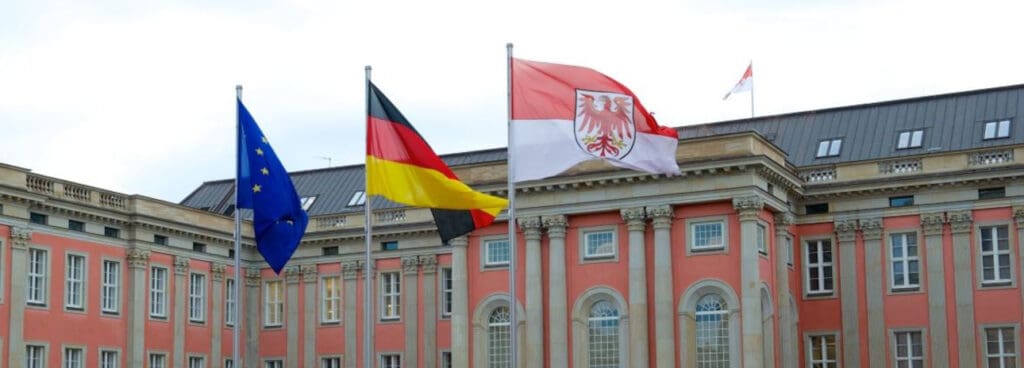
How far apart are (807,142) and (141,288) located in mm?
26742

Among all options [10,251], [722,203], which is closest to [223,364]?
[10,251]

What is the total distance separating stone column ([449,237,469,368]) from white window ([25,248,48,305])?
14787 millimetres

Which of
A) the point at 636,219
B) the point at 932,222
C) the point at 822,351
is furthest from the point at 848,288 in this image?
the point at 636,219

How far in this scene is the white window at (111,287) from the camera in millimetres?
55594

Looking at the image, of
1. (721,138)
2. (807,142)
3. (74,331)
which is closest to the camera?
(721,138)

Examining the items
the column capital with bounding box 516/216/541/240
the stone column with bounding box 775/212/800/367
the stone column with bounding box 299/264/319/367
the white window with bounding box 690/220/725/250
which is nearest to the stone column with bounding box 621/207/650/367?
the white window with bounding box 690/220/725/250

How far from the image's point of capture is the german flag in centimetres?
3141

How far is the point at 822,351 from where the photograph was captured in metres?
53.5

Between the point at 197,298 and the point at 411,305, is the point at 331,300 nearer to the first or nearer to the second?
the point at 411,305

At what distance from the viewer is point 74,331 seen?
53.8 m

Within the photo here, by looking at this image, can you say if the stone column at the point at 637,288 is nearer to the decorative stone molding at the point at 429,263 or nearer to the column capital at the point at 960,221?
the column capital at the point at 960,221

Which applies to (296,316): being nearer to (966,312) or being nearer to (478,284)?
(478,284)

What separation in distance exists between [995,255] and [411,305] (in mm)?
23812

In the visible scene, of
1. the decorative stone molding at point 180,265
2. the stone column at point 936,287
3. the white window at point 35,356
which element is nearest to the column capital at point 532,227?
the stone column at point 936,287
